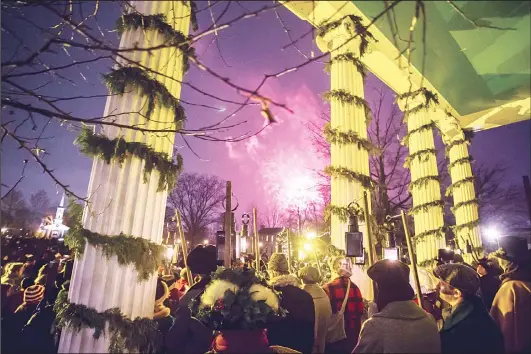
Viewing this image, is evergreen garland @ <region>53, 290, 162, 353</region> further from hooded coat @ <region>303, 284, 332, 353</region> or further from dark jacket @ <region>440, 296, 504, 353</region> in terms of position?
dark jacket @ <region>440, 296, 504, 353</region>

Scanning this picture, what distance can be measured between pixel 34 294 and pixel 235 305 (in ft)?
15.5

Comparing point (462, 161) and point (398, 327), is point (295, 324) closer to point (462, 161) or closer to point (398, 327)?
point (398, 327)

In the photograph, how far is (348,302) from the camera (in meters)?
4.73

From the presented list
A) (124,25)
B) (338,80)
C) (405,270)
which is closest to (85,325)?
(405,270)

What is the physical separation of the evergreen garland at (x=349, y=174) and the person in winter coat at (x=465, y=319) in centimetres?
444

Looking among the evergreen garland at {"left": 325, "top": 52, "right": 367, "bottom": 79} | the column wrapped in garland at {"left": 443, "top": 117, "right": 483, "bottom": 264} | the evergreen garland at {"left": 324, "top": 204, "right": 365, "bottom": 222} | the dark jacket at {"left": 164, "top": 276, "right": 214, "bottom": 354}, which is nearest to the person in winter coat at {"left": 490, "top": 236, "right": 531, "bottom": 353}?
the dark jacket at {"left": 164, "top": 276, "right": 214, "bottom": 354}

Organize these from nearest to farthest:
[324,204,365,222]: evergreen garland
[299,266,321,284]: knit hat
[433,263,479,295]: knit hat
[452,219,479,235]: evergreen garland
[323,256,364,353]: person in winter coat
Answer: [433,263,479,295]: knit hat → [299,266,321,284]: knit hat → [323,256,364,353]: person in winter coat → [324,204,365,222]: evergreen garland → [452,219,479,235]: evergreen garland

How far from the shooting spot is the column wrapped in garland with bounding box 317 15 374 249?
742cm

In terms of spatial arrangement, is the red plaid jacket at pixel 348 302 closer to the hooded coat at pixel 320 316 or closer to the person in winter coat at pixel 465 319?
the hooded coat at pixel 320 316

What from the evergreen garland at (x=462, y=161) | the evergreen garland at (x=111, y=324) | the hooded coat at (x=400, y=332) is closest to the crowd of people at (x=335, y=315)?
the hooded coat at (x=400, y=332)

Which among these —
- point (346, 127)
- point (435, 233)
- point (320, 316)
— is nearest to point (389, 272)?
point (320, 316)

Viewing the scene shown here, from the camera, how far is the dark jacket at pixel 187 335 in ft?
9.05

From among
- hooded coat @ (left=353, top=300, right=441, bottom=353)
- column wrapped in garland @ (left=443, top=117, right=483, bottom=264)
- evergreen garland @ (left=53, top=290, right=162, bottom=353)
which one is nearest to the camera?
hooded coat @ (left=353, top=300, right=441, bottom=353)

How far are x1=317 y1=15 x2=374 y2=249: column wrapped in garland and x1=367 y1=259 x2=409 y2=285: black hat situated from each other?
14.6 feet
